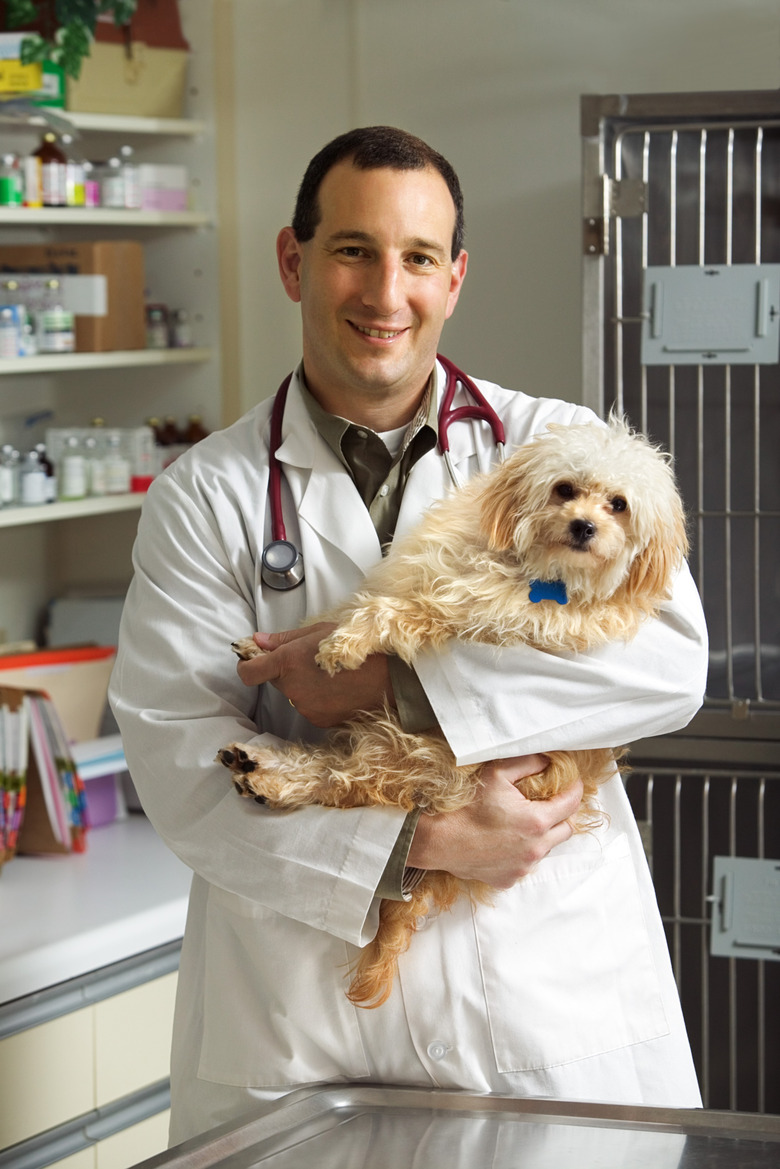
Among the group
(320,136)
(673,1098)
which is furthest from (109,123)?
(673,1098)

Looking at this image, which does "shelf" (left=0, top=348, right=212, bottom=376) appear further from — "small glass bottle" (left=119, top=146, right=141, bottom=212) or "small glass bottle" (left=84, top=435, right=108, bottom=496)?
"small glass bottle" (left=119, top=146, right=141, bottom=212)

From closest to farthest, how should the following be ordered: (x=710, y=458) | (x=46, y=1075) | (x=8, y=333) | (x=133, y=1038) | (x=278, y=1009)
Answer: (x=278, y=1009)
(x=46, y=1075)
(x=133, y=1038)
(x=710, y=458)
(x=8, y=333)

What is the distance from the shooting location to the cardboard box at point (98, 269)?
111 inches

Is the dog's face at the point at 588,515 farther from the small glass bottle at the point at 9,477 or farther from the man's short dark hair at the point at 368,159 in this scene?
the small glass bottle at the point at 9,477

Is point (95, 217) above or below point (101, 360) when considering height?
above

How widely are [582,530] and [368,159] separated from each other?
1.73 ft

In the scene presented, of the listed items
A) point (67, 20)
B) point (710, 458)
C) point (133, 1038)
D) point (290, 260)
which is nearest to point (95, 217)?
point (67, 20)

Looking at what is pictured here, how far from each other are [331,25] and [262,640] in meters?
2.13

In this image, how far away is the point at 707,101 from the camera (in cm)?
219

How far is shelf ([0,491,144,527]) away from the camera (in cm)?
268

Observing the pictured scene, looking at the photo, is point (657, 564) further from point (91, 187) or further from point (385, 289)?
point (91, 187)

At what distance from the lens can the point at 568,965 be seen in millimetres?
1422

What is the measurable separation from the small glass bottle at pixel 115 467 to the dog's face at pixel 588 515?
5.62 feet

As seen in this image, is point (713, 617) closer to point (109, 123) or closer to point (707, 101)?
point (707, 101)
